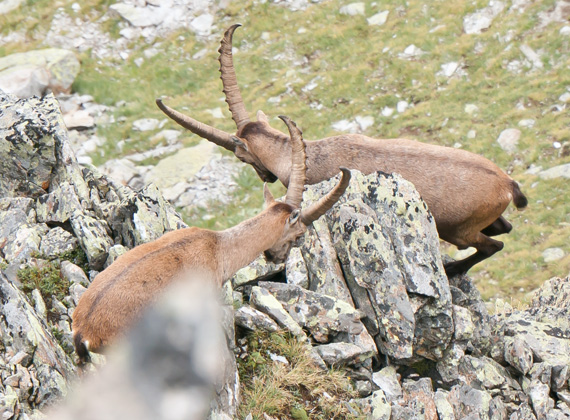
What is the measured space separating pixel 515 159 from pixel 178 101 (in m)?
10.9

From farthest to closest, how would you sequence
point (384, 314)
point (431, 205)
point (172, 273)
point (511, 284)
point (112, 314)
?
point (511, 284)
point (431, 205)
point (384, 314)
point (172, 273)
point (112, 314)

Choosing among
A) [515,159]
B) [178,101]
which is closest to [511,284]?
[515,159]

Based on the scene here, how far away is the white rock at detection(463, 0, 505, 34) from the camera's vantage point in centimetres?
2164

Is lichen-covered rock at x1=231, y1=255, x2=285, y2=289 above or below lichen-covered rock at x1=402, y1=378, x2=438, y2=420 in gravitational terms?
above

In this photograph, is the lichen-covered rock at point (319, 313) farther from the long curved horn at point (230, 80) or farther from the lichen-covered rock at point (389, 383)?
the long curved horn at point (230, 80)

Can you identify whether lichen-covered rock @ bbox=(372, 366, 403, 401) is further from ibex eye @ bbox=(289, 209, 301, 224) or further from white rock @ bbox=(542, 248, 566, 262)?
white rock @ bbox=(542, 248, 566, 262)

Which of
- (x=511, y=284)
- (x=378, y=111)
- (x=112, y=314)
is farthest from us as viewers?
(x=378, y=111)

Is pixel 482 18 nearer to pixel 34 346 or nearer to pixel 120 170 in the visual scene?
pixel 120 170

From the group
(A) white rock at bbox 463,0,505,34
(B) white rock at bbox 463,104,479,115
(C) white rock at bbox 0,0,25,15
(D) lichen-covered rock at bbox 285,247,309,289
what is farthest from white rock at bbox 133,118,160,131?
(D) lichen-covered rock at bbox 285,247,309,289

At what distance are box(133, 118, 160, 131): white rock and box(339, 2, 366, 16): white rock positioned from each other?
8.14 m

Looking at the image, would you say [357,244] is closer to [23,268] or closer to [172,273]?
[172,273]

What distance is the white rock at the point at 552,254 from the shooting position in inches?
589

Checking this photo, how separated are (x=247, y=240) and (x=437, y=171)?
396 centimetres

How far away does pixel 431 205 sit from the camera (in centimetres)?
1086
